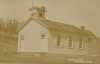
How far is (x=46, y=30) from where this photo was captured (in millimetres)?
7008

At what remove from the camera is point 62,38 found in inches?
289

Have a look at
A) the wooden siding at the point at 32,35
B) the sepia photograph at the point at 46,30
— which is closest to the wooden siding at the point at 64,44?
the sepia photograph at the point at 46,30

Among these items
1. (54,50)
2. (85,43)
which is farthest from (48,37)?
(85,43)

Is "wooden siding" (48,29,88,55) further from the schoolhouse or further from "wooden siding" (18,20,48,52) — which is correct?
"wooden siding" (18,20,48,52)

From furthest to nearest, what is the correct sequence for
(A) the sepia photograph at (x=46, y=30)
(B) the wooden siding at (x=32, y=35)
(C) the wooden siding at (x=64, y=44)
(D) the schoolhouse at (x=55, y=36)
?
(C) the wooden siding at (x=64, y=44) → (D) the schoolhouse at (x=55, y=36) → (B) the wooden siding at (x=32, y=35) → (A) the sepia photograph at (x=46, y=30)

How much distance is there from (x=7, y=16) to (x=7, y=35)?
544mm

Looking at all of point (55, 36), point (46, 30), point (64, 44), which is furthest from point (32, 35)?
point (64, 44)

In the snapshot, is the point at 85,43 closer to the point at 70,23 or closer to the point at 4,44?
the point at 70,23

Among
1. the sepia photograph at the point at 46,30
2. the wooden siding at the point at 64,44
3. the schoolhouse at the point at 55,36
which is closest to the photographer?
the sepia photograph at the point at 46,30

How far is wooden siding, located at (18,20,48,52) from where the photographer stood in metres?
5.68

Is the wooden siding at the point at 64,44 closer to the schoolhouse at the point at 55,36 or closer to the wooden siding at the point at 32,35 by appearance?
the schoolhouse at the point at 55,36

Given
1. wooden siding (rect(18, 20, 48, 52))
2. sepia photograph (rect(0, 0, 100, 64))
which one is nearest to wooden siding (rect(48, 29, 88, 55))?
sepia photograph (rect(0, 0, 100, 64))

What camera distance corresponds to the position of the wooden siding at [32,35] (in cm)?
568

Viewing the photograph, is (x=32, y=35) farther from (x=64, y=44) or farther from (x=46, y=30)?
(x=64, y=44)
